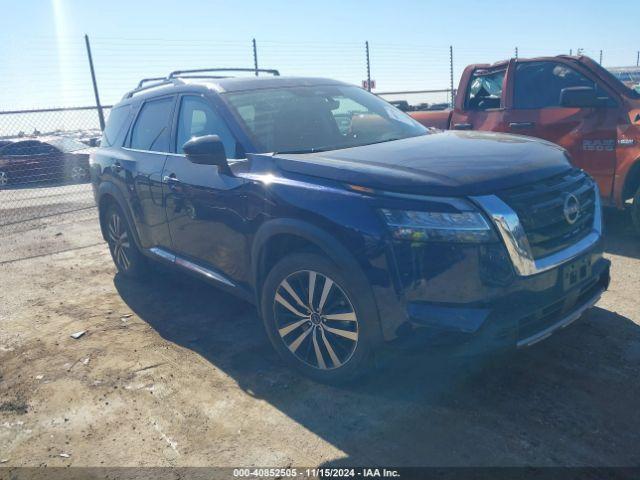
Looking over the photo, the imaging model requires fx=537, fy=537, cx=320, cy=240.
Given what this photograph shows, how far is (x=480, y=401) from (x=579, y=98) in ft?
12.0

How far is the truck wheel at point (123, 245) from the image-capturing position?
5.28 meters

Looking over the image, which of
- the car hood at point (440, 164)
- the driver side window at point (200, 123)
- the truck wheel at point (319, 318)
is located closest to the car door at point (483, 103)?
the car hood at point (440, 164)

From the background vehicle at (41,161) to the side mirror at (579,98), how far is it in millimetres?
13043

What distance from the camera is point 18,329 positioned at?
14.9 ft

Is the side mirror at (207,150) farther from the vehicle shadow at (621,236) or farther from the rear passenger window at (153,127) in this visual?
the vehicle shadow at (621,236)

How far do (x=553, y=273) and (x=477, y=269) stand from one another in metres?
0.49

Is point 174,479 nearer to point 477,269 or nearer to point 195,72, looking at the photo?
point 477,269

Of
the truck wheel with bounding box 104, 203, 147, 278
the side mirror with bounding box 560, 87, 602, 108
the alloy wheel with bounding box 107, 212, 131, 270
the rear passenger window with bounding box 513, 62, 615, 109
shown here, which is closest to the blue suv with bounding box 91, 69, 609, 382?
the truck wheel with bounding box 104, 203, 147, 278

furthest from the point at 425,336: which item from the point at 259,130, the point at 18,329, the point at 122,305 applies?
the point at 18,329

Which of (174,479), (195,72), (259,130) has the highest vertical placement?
(195,72)

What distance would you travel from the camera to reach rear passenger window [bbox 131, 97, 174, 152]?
14.7 feet

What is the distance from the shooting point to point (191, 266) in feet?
13.8

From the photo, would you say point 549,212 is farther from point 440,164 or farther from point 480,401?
point 480,401

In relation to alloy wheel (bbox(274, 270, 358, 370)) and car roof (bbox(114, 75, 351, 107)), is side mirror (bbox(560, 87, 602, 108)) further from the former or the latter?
alloy wheel (bbox(274, 270, 358, 370))
